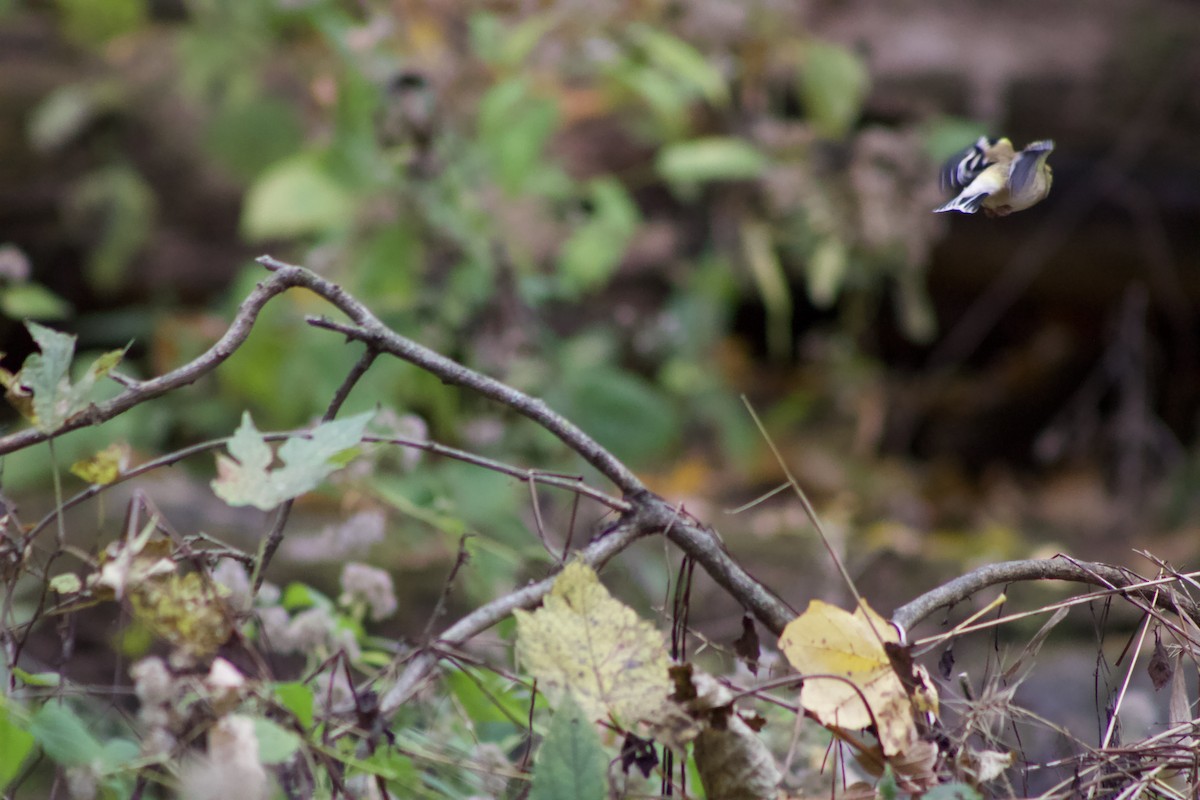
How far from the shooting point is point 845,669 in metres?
0.64

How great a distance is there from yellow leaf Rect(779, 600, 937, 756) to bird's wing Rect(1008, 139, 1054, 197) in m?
0.40

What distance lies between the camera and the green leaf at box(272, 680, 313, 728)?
0.61 meters

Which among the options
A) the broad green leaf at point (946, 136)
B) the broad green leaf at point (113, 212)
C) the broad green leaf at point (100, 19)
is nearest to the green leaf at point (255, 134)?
the broad green leaf at point (113, 212)

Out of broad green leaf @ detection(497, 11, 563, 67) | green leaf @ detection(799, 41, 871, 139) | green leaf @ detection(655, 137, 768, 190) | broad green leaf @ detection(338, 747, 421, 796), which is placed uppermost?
broad green leaf @ detection(338, 747, 421, 796)

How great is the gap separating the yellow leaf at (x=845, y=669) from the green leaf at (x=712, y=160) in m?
1.87

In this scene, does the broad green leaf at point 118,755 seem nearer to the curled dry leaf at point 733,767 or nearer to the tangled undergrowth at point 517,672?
the tangled undergrowth at point 517,672

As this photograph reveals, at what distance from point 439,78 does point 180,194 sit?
122cm

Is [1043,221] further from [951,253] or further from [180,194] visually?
[180,194]

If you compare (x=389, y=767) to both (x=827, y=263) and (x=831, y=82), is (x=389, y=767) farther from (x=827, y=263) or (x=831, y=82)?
(x=831, y=82)

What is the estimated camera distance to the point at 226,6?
108 inches

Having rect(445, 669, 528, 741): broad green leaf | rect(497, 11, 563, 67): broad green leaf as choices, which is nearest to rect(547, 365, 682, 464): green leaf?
rect(497, 11, 563, 67): broad green leaf

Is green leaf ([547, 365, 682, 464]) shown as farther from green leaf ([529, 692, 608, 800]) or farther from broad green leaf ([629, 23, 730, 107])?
green leaf ([529, 692, 608, 800])

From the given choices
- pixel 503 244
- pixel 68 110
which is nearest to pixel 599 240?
pixel 503 244

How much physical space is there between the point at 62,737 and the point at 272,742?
114 millimetres
